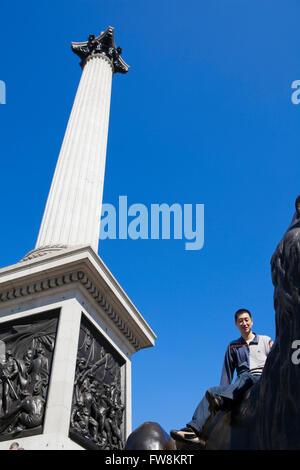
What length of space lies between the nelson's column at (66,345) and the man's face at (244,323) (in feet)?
14.6

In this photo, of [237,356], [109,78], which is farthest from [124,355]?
[109,78]

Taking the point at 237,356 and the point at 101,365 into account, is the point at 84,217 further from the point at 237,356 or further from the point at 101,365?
the point at 237,356

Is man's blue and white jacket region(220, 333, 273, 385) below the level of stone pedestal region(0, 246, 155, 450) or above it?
below

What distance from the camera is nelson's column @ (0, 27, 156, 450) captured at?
28.8ft

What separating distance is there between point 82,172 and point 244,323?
9801 mm

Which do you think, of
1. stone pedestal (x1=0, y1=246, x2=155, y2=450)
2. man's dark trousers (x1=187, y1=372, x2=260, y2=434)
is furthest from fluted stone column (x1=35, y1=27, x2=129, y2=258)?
man's dark trousers (x1=187, y1=372, x2=260, y2=434)

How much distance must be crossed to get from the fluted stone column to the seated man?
24.6ft

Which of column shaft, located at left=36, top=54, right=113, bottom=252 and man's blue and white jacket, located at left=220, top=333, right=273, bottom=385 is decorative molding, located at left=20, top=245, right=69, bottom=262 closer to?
column shaft, located at left=36, top=54, right=113, bottom=252

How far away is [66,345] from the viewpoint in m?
9.44

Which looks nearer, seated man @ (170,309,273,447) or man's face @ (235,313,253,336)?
seated man @ (170,309,273,447)

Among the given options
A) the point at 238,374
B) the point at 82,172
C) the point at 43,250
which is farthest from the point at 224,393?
the point at 82,172

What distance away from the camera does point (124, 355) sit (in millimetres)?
11586

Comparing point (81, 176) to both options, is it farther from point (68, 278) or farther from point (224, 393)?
point (224, 393)

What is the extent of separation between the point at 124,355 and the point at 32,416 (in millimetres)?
3301
